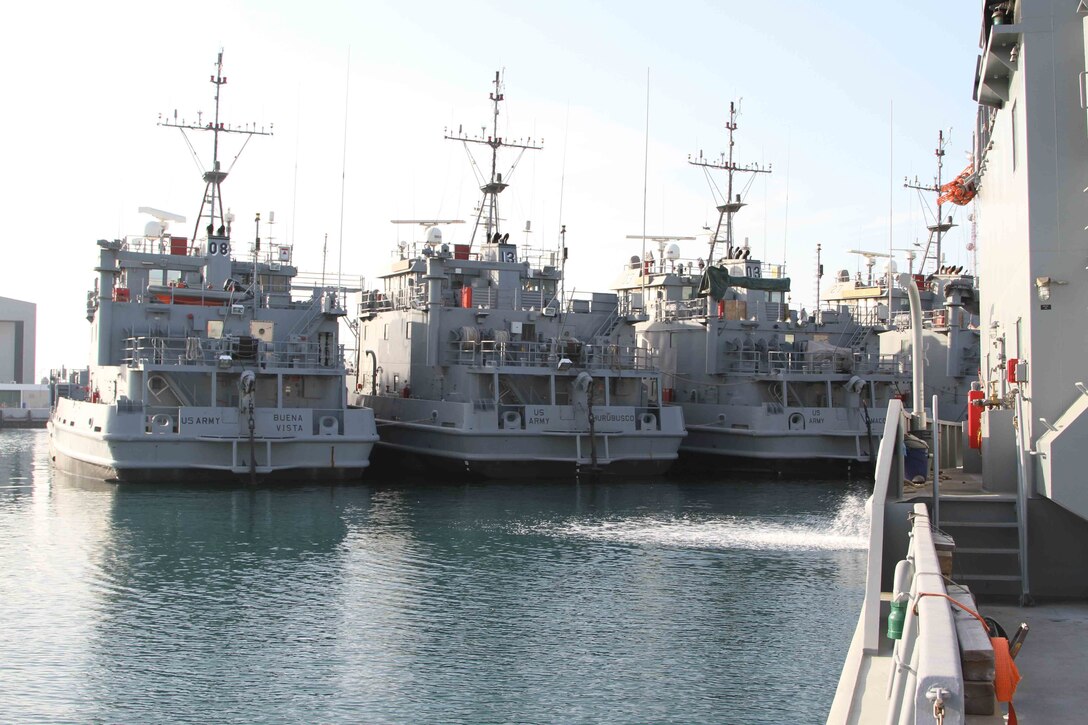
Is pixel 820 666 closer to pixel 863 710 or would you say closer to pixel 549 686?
pixel 549 686

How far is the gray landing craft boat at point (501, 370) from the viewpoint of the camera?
1087 inches

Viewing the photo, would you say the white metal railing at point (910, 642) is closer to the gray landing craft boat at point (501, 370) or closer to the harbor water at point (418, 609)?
the harbor water at point (418, 609)

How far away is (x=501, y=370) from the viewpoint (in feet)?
91.5

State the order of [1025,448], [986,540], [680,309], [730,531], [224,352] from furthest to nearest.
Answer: [680,309], [224,352], [730,531], [986,540], [1025,448]

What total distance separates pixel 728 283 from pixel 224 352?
1558cm

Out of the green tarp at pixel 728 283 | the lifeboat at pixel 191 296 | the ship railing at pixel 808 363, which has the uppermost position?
the green tarp at pixel 728 283

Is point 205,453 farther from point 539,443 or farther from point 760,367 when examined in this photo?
point 760,367

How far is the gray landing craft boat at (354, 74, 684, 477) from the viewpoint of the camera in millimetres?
27609

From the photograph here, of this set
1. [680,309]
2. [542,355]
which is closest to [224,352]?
[542,355]

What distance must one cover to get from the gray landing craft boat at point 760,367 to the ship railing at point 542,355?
2.66m

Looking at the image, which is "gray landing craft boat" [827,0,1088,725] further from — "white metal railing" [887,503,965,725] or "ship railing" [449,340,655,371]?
"ship railing" [449,340,655,371]

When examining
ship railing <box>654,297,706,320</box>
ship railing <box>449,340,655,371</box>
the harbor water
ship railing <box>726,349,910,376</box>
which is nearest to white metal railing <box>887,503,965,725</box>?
the harbor water

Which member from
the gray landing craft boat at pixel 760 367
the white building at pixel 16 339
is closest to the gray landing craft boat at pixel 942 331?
the gray landing craft boat at pixel 760 367

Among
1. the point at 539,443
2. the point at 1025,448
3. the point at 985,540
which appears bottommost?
the point at 539,443
